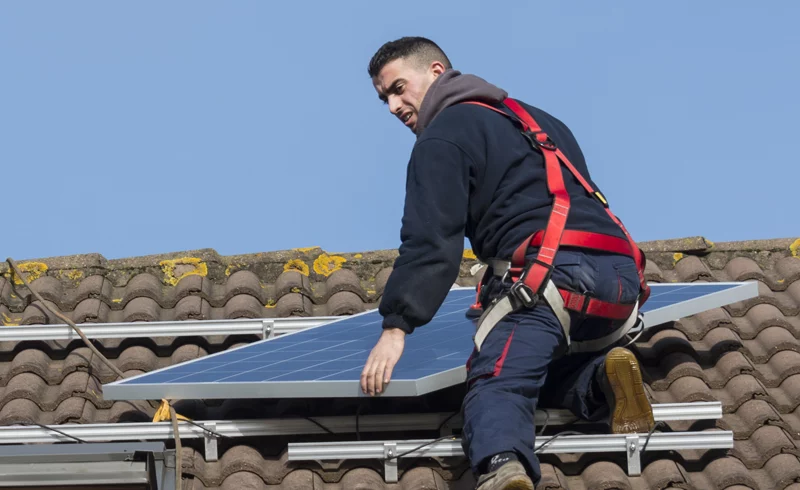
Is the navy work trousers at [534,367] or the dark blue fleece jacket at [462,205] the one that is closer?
the navy work trousers at [534,367]

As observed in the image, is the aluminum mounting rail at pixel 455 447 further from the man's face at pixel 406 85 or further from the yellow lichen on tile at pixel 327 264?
the yellow lichen on tile at pixel 327 264

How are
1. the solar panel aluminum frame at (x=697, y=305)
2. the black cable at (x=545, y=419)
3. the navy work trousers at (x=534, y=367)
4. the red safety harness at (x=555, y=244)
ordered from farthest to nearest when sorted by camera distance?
1. the solar panel aluminum frame at (x=697, y=305)
2. the black cable at (x=545, y=419)
3. the red safety harness at (x=555, y=244)
4. the navy work trousers at (x=534, y=367)

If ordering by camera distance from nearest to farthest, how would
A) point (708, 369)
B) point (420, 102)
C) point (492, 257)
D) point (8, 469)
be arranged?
point (8, 469)
point (492, 257)
point (420, 102)
point (708, 369)

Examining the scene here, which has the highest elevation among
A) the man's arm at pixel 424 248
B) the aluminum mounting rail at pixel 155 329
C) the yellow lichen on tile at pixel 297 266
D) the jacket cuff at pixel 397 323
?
the yellow lichen on tile at pixel 297 266

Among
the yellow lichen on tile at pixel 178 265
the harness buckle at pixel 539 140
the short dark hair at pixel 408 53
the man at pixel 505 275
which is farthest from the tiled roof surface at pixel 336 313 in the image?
the short dark hair at pixel 408 53

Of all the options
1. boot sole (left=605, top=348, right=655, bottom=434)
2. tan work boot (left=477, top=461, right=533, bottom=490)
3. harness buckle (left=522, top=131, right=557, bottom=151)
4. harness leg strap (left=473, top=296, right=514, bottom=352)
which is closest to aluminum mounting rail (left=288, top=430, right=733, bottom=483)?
boot sole (left=605, top=348, right=655, bottom=434)

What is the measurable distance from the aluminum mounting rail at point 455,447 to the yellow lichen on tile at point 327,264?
2.29m

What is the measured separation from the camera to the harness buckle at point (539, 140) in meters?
5.20

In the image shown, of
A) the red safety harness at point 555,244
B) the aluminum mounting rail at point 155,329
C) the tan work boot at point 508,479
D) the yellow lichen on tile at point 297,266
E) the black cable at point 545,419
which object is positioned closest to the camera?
the tan work boot at point 508,479

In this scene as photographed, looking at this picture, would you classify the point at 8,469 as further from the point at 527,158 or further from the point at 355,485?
the point at 527,158

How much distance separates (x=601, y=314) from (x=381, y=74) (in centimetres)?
147

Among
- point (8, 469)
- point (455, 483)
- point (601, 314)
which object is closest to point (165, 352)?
point (8, 469)

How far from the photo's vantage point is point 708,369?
19.4 ft

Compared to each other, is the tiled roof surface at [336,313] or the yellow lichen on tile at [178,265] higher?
the yellow lichen on tile at [178,265]
